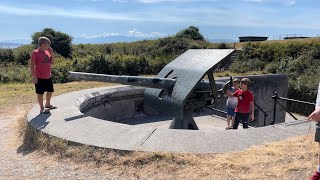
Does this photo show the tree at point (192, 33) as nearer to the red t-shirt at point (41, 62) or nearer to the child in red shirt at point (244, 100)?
the child in red shirt at point (244, 100)

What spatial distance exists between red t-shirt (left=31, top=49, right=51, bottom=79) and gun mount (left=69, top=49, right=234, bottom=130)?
1.48ft

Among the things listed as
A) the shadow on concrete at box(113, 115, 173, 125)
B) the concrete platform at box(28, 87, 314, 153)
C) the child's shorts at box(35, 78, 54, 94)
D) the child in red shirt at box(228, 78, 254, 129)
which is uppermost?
the child's shorts at box(35, 78, 54, 94)

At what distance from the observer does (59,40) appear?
29.8 metres

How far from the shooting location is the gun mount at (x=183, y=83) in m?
6.00

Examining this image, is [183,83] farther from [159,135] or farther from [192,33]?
[192,33]

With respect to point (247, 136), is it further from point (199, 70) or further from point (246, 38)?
point (246, 38)

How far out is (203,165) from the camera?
13.5ft

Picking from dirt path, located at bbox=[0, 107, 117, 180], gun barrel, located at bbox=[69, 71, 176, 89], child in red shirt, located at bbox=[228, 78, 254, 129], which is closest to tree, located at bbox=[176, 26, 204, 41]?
child in red shirt, located at bbox=[228, 78, 254, 129]

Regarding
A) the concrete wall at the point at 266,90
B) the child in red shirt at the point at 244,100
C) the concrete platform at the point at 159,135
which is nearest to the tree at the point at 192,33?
the concrete wall at the point at 266,90

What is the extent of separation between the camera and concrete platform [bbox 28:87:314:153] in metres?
4.63

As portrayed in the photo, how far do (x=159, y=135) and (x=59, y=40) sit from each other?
2657cm

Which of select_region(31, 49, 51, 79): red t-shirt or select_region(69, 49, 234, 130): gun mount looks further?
select_region(31, 49, 51, 79): red t-shirt

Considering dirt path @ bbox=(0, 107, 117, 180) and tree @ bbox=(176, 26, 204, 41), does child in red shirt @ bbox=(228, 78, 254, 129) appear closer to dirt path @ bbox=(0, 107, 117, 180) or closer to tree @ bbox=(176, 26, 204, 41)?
dirt path @ bbox=(0, 107, 117, 180)

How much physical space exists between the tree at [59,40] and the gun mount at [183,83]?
23.3 metres
